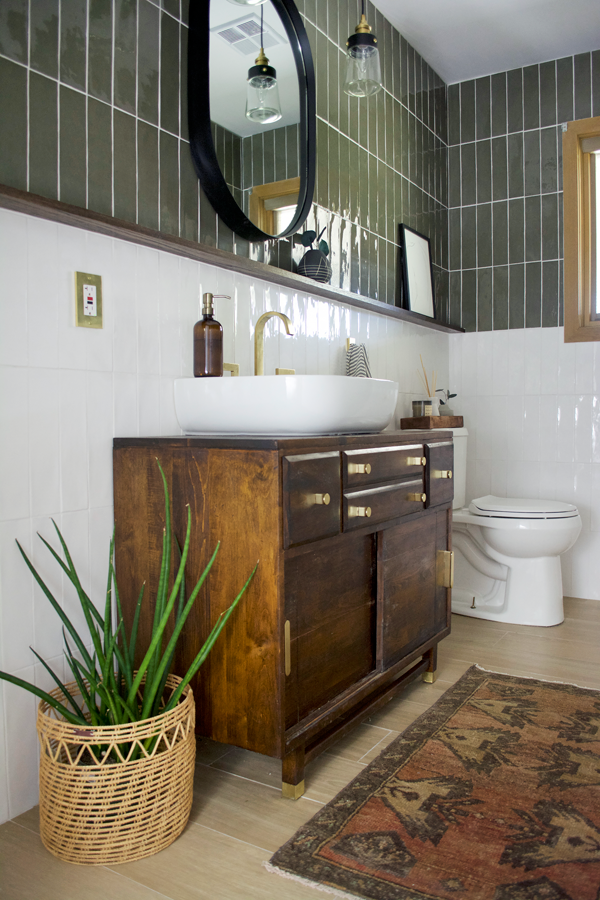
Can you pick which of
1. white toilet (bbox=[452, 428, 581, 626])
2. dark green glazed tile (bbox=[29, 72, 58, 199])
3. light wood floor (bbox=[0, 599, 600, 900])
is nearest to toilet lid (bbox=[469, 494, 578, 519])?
white toilet (bbox=[452, 428, 581, 626])

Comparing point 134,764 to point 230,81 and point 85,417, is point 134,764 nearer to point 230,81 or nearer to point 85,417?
point 85,417

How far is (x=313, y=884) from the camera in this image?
1179 mm

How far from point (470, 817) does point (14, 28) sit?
5.90 ft

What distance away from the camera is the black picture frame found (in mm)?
3041

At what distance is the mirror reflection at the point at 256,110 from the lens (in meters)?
1.87

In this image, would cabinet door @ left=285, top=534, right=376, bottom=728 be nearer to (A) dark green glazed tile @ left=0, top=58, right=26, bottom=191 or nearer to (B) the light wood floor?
(B) the light wood floor

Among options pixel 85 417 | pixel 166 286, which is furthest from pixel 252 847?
pixel 166 286

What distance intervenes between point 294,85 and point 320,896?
217cm

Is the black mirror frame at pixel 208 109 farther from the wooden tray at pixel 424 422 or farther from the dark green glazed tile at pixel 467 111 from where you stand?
the dark green glazed tile at pixel 467 111

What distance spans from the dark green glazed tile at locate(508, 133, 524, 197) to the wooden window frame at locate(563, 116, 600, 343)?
0.68 feet

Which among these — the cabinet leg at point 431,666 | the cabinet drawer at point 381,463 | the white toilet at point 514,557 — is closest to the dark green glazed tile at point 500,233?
the white toilet at point 514,557

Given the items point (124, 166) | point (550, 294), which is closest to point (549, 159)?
point (550, 294)

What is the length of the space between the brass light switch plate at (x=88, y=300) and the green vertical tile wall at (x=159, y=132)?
0.16 m

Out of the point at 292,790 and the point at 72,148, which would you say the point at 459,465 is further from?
the point at 72,148
